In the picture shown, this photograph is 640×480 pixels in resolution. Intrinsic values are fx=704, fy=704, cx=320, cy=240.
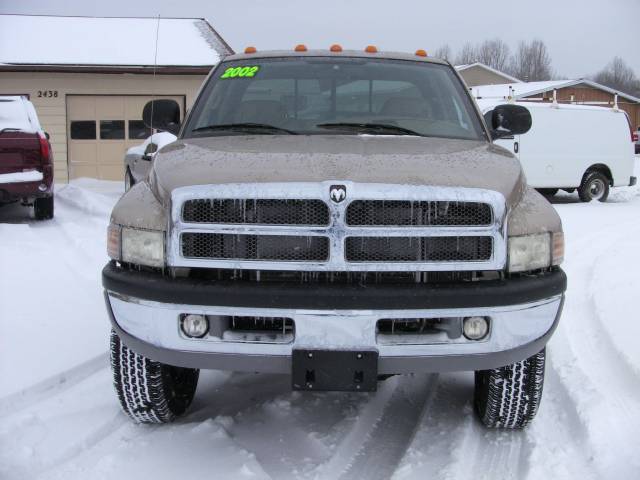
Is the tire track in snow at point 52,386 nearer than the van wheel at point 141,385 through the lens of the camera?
No

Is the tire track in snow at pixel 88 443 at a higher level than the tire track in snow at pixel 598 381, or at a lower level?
lower

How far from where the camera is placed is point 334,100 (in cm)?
404

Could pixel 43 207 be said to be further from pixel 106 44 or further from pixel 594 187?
pixel 594 187

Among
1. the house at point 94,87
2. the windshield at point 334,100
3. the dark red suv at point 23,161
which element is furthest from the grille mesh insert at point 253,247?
the house at point 94,87

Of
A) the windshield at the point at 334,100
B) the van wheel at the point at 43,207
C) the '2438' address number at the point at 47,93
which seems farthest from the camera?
the '2438' address number at the point at 47,93

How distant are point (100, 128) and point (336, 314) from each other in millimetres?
A: 16094

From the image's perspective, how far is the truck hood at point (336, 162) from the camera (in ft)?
9.26

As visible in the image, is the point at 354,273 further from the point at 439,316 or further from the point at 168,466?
the point at 168,466

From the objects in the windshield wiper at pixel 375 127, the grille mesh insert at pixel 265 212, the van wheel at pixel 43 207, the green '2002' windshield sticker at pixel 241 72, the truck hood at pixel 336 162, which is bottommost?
the van wheel at pixel 43 207

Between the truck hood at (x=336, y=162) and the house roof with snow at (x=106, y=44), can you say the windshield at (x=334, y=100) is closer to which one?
the truck hood at (x=336, y=162)

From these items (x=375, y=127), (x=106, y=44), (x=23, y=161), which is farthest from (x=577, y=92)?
(x=375, y=127)

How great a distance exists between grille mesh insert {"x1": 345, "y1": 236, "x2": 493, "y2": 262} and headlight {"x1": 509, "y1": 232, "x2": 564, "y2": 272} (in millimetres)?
126

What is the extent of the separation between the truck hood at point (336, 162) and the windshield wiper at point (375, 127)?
0.13 meters

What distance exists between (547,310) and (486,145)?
110cm
